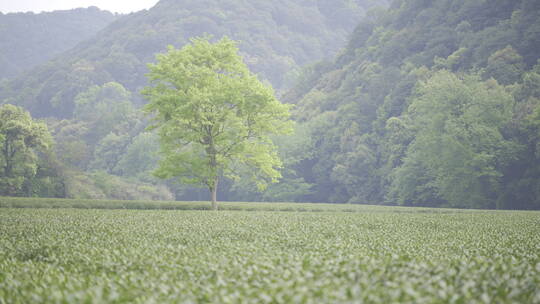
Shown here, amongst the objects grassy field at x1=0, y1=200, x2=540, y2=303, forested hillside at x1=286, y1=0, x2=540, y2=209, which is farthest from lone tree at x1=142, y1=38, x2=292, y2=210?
forested hillside at x1=286, y1=0, x2=540, y2=209

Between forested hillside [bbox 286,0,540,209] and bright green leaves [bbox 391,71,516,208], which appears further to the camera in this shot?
forested hillside [bbox 286,0,540,209]

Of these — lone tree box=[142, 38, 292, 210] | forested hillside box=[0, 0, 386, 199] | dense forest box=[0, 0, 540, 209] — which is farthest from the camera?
forested hillside box=[0, 0, 386, 199]

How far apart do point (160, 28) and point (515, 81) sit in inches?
5600

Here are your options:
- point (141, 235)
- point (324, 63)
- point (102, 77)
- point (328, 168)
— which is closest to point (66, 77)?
point (102, 77)

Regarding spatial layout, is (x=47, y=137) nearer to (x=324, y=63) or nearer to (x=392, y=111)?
(x=392, y=111)

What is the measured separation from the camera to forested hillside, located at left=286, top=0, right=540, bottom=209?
4338 centimetres

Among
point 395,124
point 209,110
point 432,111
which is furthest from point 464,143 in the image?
point 209,110

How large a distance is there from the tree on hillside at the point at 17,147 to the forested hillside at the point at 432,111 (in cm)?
4039

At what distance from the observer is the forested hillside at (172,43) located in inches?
5448

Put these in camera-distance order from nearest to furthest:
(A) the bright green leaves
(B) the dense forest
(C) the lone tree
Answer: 1. (C) the lone tree
2. (A) the bright green leaves
3. (B) the dense forest

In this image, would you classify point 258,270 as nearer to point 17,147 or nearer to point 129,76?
point 17,147

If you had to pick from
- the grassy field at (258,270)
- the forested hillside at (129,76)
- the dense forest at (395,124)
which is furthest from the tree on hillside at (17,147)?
the grassy field at (258,270)

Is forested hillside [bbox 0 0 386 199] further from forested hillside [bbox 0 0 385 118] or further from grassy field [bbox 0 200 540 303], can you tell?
grassy field [bbox 0 200 540 303]

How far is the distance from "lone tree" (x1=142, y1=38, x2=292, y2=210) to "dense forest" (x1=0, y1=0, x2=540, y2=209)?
282 centimetres
